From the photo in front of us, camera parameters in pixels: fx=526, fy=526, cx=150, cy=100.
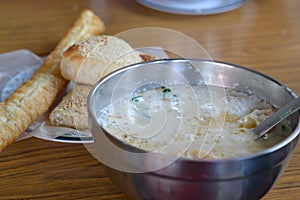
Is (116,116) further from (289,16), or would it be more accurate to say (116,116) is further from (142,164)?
(289,16)

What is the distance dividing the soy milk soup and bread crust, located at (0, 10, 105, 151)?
0.22 m

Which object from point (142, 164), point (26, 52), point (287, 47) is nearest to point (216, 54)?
point (287, 47)

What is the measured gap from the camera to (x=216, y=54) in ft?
4.09

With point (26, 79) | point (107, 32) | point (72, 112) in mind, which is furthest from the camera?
point (107, 32)

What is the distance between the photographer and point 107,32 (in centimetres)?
137

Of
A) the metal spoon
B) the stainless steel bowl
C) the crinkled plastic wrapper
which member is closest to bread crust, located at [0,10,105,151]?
the crinkled plastic wrapper

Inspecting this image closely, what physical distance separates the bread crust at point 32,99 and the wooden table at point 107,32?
0.10 feet

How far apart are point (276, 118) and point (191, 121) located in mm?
110

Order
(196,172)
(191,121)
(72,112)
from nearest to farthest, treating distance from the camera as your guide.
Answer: (196,172)
(191,121)
(72,112)

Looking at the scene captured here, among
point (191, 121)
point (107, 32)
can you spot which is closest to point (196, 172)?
point (191, 121)

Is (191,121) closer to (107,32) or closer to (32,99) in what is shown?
(32,99)

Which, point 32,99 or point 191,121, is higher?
point 191,121

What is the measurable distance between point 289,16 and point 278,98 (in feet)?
2.75

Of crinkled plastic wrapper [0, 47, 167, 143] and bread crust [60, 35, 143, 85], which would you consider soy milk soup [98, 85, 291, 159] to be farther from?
bread crust [60, 35, 143, 85]
